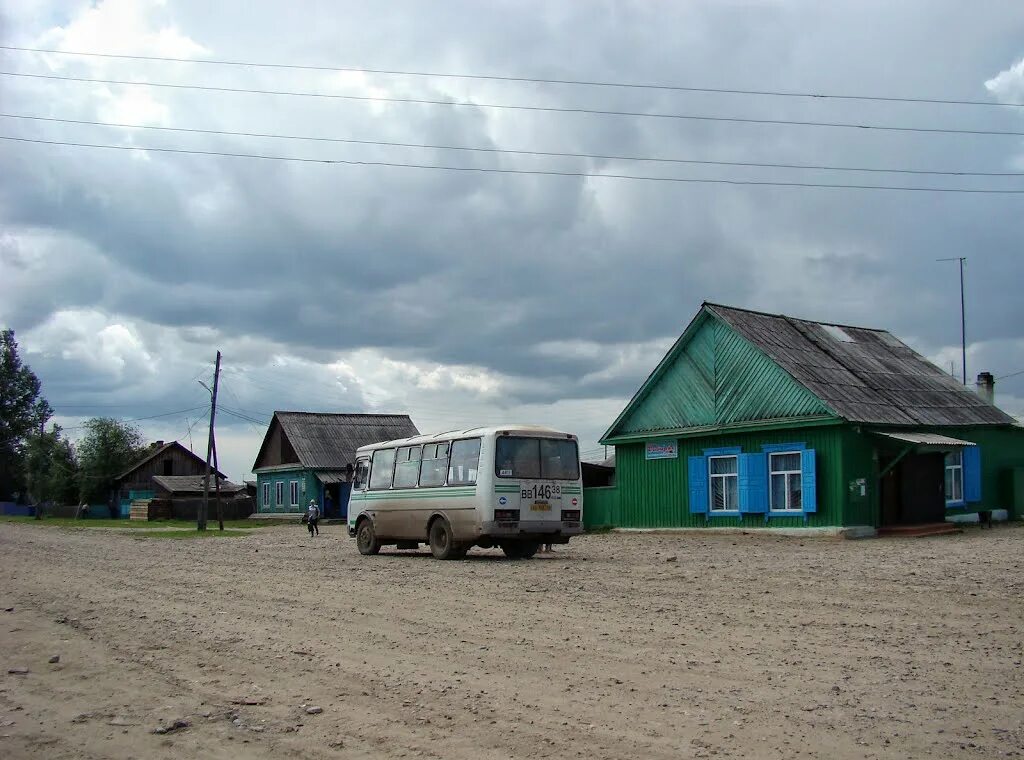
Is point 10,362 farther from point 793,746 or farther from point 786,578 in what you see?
point 793,746

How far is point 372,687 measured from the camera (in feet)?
25.6

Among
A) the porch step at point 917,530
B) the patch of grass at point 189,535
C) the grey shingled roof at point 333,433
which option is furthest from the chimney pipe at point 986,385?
the grey shingled roof at point 333,433

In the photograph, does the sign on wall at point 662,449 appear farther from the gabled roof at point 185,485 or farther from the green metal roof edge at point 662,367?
the gabled roof at point 185,485

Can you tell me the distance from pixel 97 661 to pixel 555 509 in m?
12.3

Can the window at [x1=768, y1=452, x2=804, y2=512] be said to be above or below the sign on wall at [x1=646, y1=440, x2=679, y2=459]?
below

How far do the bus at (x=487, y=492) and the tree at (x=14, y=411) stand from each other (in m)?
87.0

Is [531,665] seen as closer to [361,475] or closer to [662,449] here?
[361,475]

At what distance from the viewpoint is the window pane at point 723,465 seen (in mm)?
28031

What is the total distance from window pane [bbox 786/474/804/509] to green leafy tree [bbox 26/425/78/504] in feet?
209

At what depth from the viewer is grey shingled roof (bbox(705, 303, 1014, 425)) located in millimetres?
26328

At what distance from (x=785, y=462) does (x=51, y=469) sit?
6425cm

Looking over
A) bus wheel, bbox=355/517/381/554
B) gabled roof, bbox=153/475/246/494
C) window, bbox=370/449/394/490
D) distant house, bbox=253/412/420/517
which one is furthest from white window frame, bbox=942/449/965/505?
gabled roof, bbox=153/475/246/494

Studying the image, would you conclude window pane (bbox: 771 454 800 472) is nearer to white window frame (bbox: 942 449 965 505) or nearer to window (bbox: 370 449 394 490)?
white window frame (bbox: 942 449 965 505)

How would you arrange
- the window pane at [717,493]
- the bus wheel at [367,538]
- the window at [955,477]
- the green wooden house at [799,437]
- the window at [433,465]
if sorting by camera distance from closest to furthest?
the window at [433,465] → the bus wheel at [367,538] → the green wooden house at [799,437] → the window pane at [717,493] → the window at [955,477]
